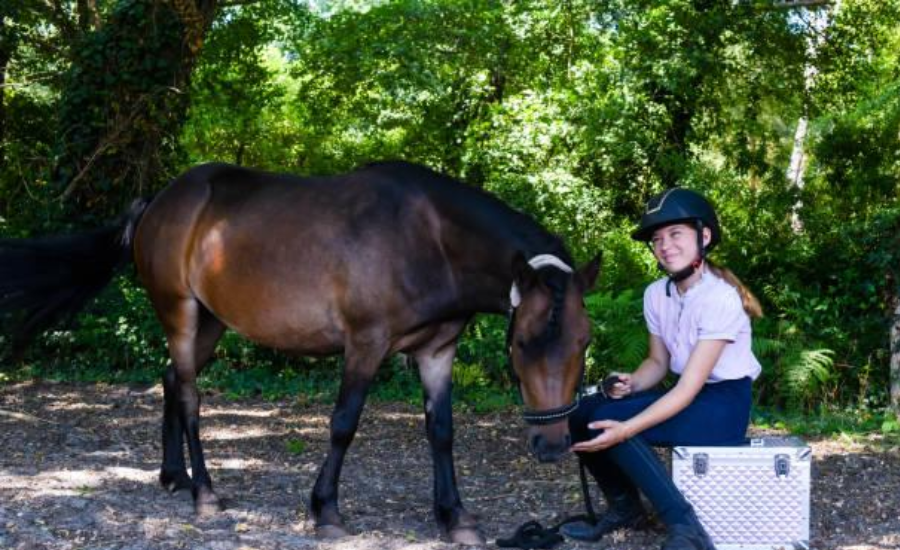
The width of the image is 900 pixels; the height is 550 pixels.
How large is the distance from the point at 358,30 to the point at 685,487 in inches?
391

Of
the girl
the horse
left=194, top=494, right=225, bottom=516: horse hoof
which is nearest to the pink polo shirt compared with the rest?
the girl

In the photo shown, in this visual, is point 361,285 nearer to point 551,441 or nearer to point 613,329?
point 551,441

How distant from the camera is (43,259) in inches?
221

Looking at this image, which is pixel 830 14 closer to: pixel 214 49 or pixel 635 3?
pixel 635 3

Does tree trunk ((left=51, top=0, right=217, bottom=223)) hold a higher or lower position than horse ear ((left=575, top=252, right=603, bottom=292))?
higher

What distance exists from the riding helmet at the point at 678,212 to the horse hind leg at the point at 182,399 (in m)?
2.54

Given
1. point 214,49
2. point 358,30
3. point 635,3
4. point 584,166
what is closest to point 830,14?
point 635,3

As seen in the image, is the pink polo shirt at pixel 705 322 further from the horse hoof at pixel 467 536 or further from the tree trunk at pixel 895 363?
the tree trunk at pixel 895 363

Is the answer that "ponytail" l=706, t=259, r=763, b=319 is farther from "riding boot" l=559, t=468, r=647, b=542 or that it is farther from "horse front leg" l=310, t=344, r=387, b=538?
"horse front leg" l=310, t=344, r=387, b=538

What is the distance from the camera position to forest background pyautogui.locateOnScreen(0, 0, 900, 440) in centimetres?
888

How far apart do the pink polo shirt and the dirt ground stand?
86 cm

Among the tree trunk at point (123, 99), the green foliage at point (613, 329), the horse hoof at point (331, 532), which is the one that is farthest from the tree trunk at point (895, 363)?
the tree trunk at point (123, 99)

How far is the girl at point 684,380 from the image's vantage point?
3959 mm

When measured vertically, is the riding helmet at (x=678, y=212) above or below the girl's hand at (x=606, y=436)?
above
